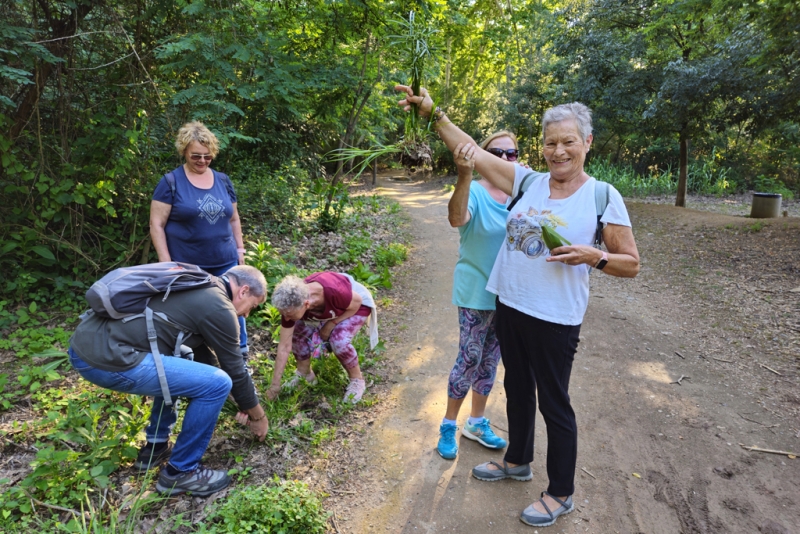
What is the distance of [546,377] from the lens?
2.38m

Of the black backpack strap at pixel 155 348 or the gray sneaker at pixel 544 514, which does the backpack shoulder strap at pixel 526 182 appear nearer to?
the gray sneaker at pixel 544 514

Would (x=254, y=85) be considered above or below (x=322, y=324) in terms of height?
above

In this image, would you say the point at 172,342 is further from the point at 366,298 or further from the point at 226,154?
the point at 226,154

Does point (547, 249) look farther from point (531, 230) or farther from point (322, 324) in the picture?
point (322, 324)

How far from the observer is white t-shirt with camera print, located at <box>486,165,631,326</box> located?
2.22 meters

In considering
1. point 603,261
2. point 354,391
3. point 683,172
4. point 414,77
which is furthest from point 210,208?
point 683,172

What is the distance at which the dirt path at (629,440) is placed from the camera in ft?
8.64

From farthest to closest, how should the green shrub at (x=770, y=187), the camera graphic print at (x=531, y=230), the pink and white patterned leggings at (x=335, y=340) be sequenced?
the green shrub at (x=770, y=187), the pink and white patterned leggings at (x=335, y=340), the camera graphic print at (x=531, y=230)

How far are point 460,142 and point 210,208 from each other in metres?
2.13

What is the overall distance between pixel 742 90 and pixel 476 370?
31.7ft

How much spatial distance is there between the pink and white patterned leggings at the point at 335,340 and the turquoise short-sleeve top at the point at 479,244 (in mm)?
1180

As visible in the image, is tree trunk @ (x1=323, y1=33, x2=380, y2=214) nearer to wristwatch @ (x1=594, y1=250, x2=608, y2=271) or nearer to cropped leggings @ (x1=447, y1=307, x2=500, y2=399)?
cropped leggings @ (x1=447, y1=307, x2=500, y2=399)

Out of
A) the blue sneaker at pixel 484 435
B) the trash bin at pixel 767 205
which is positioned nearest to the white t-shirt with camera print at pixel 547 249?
the blue sneaker at pixel 484 435

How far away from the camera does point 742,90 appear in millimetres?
9047
